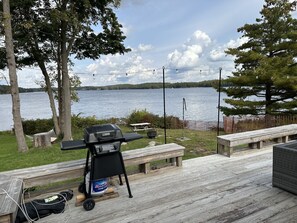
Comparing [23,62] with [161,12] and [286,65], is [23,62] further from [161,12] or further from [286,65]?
[286,65]

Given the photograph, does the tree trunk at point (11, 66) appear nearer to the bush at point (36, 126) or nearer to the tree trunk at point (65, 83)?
the tree trunk at point (65, 83)

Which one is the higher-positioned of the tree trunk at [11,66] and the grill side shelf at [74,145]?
the tree trunk at [11,66]

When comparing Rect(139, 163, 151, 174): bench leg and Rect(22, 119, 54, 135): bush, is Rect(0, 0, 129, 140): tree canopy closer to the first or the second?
Rect(22, 119, 54, 135): bush

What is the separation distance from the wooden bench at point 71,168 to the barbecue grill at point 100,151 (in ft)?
1.09

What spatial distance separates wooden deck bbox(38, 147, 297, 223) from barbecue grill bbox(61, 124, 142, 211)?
11.2 inches

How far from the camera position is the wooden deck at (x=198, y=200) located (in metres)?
2.06

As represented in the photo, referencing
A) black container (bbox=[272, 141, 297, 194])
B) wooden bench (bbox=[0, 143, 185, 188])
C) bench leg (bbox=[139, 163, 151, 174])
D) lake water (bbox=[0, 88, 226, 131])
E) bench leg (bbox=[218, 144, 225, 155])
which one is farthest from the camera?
lake water (bbox=[0, 88, 226, 131])

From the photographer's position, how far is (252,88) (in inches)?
419

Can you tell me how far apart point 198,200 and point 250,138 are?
192cm

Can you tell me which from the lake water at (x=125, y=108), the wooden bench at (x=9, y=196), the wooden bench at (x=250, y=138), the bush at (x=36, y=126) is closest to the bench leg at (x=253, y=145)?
the wooden bench at (x=250, y=138)

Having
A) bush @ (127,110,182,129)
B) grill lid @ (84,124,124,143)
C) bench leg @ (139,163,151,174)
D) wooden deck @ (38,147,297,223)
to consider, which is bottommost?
bush @ (127,110,182,129)

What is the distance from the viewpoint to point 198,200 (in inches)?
92.5

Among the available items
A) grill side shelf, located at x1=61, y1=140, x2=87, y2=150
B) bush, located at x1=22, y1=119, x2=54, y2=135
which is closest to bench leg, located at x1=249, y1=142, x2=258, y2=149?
grill side shelf, located at x1=61, y1=140, x2=87, y2=150

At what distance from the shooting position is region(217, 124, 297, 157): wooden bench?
368cm
